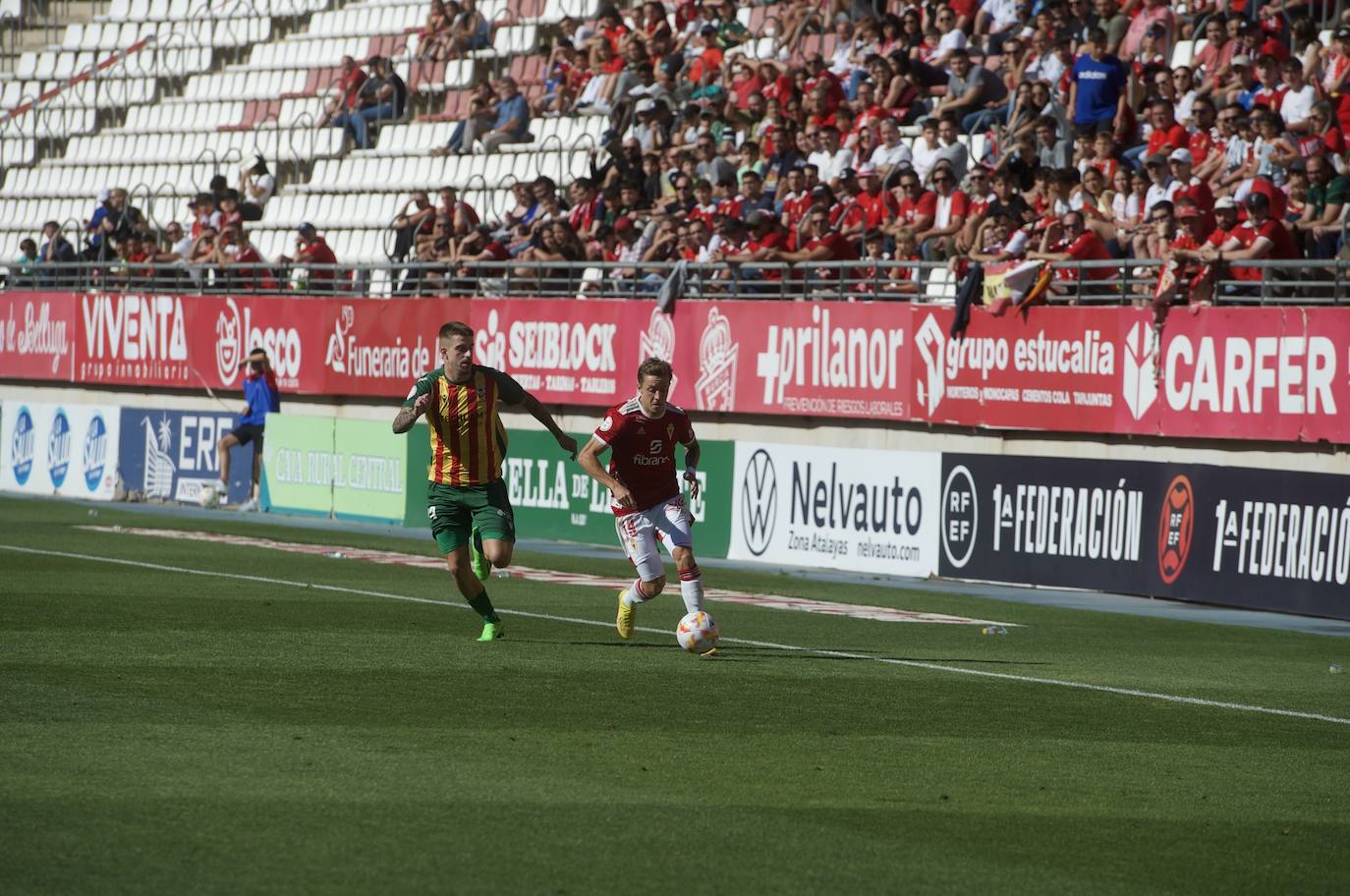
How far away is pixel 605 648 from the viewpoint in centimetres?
1467

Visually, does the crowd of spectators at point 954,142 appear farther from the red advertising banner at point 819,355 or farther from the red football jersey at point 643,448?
the red football jersey at point 643,448

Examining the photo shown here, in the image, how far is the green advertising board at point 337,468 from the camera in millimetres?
30016

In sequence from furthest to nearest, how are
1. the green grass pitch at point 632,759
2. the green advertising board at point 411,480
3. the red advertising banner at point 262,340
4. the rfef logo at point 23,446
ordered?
the rfef logo at point 23,446 → the red advertising banner at point 262,340 → the green advertising board at point 411,480 → the green grass pitch at point 632,759

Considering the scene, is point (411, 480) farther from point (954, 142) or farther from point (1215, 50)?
point (1215, 50)

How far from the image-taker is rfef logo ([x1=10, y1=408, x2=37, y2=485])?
36219 millimetres

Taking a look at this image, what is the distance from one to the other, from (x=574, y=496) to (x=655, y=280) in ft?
9.53

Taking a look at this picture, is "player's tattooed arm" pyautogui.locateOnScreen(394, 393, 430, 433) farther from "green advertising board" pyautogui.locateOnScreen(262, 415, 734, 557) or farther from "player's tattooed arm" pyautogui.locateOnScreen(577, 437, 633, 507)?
"green advertising board" pyautogui.locateOnScreen(262, 415, 734, 557)

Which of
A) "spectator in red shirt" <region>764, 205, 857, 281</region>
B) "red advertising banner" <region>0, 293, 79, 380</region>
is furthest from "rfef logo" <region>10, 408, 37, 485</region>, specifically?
"spectator in red shirt" <region>764, 205, 857, 281</region>

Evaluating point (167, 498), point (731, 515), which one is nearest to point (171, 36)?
point (167, 498)

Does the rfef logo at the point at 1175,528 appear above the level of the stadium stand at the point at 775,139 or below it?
below

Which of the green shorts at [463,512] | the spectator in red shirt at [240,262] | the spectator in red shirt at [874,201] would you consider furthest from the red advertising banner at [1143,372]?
the spectator in red shirt at [240,262]

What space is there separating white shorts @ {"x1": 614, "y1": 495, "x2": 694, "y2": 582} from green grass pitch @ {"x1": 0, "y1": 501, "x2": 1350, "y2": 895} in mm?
621

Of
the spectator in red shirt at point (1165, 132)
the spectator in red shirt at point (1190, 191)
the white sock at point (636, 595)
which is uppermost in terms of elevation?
the spectator in red shirt at point (1165, 132)

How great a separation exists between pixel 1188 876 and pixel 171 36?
136ft
